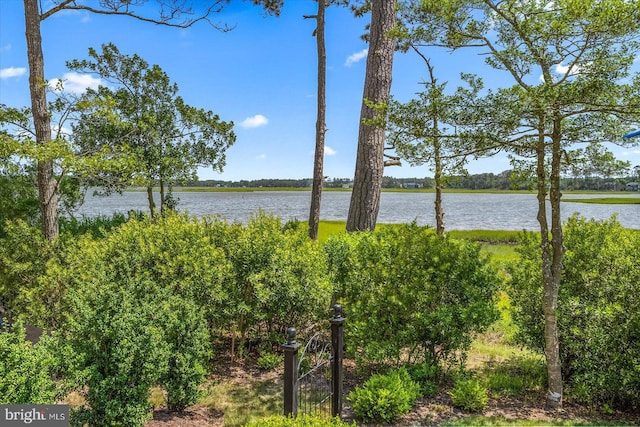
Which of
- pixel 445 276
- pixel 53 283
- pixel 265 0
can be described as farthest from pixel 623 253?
pixel 265 0

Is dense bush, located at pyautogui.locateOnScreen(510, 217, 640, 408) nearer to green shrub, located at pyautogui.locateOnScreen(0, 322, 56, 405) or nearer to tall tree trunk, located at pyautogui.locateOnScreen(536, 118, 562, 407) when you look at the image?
tall tree trunk, located at pyautogui.locateOnScreen(536, 118, 562, 407)

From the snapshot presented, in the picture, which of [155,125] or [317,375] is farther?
[155,125]

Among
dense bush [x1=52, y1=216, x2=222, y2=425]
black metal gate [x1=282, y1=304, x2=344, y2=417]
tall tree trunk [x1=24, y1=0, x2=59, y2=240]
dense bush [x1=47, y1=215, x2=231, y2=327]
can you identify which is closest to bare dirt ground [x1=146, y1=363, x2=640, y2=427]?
dense bush [x1=52, y1=216, x2=222, y2=425]

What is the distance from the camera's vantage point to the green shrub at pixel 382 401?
3.97 meters

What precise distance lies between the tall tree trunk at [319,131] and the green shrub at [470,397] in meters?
6.32

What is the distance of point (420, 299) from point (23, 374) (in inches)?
133

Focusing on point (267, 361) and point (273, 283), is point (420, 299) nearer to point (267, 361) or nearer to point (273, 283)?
point (273, 283)

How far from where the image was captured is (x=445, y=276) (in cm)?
454

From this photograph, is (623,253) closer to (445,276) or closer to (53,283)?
(445,276)

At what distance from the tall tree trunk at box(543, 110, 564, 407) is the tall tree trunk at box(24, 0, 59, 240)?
7463 mm

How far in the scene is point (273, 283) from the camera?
Result: 514 cm

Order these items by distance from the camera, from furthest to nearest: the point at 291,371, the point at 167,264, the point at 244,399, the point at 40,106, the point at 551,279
Result: the point at 40,106 < the point at 167,264 < the point at 244,399 < the point at 551,279 < the point at 291,371

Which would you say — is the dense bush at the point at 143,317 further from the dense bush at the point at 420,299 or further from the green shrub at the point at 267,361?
the dense bush at the point at 420,299

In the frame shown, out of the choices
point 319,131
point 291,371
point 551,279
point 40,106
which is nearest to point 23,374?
point 291,371
